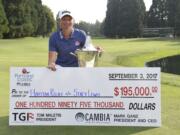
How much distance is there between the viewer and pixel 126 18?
92.3m

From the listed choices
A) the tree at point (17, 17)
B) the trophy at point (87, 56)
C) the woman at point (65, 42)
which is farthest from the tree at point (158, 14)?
the trophy at point (87, 56)

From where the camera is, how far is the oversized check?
279 inches

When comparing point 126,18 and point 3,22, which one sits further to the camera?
point 126,18

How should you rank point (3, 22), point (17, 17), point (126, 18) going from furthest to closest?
1. point (126, 18)
2. point (17, 17)
3. point (3, 22)

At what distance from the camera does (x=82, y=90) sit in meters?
7.14

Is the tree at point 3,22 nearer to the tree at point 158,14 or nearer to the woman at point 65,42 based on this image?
the tree at point 158,14

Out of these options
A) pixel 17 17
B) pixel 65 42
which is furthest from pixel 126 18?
pixel 65 42

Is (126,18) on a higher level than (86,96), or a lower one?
higher

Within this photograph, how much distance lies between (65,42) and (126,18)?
8521cm

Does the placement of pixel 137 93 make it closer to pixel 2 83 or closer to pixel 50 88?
pixel 50 88

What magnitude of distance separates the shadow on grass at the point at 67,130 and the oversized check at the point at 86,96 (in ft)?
0.32

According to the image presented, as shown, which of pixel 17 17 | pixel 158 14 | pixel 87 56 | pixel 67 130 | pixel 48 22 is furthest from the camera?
pixel 158 14

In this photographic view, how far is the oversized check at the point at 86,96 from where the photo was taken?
23.2ft

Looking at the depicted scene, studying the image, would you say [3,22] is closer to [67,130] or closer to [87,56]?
[87,56]
